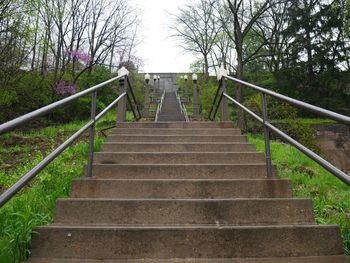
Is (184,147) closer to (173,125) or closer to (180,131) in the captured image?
(180,131)

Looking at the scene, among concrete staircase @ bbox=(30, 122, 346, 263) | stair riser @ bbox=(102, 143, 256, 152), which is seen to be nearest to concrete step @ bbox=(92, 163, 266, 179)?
concrete staircase @ bbox=(30, 122, 346, 263)

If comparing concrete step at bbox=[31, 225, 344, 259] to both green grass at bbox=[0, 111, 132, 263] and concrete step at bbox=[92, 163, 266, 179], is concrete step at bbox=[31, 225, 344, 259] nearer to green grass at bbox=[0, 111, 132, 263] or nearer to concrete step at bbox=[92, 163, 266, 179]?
green grass at bbox=[0, 111, 132, 263]

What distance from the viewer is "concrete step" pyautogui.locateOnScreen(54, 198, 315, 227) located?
265 cm

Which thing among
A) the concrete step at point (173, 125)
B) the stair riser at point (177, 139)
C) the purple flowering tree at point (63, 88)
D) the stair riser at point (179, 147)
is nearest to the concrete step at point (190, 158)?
the stair riser at point (179, 147)

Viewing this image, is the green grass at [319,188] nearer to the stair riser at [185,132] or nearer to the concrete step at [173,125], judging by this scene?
the stair riser at [185,132]

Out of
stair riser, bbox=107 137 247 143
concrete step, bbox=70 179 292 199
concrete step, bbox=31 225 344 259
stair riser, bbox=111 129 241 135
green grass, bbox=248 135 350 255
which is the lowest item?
green grass, bbox=248 135 350 255

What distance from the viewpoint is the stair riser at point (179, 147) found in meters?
4.26

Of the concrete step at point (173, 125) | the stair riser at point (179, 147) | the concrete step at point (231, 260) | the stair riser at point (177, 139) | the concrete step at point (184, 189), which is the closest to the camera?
the concrete step at point (231, 260)

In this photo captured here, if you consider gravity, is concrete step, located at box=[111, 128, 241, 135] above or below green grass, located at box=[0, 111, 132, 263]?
above

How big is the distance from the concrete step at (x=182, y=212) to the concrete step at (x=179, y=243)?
13.3 inches

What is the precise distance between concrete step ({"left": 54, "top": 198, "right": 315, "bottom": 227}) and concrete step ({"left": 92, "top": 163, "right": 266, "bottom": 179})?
31.1 inches

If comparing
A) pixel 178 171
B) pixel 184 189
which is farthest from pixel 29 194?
pixel 184 189

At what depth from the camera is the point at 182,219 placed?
266cm

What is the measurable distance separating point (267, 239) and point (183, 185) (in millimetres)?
1030
